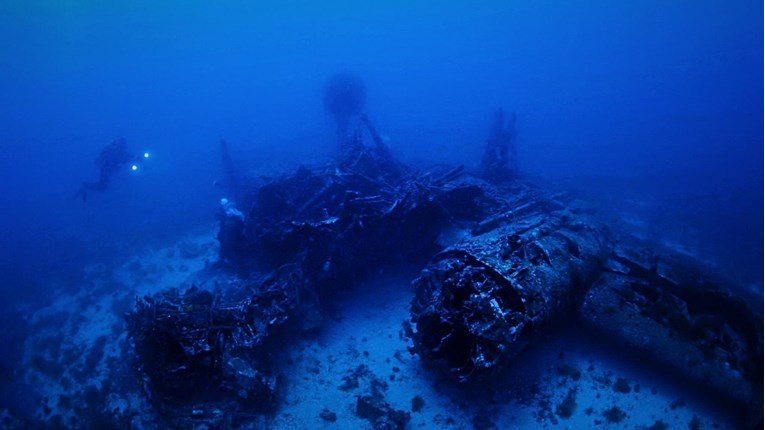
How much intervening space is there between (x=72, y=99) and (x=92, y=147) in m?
144

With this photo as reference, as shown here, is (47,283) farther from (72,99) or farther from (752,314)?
(72,99)

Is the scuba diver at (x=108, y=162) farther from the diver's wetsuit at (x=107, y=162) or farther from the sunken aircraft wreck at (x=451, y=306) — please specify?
the sunken aircraft wreck at (x=451, y=306)

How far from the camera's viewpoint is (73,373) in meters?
10.9

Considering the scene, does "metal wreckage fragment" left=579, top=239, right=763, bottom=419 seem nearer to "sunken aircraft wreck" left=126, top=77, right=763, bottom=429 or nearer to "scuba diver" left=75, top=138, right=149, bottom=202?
"sunken aircraft wreck" left=126, top=77, right=763, bottom=429

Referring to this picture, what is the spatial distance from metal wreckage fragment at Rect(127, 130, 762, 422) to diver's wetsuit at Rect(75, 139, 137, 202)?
21780 millimetres

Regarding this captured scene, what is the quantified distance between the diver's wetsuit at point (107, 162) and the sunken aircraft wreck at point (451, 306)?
21.6 meters

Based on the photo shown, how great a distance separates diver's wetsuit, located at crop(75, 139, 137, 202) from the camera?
25.3 metres

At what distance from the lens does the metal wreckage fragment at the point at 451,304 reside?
695 cm

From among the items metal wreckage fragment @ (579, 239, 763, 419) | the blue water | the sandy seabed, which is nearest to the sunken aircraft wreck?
metal wreckage fragment @ (579, 239, 763, 419)

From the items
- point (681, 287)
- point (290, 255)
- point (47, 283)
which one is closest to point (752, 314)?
point (681, 287)

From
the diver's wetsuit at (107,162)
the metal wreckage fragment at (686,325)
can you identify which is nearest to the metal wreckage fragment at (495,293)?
the metal wreckage fragment at (686,325)

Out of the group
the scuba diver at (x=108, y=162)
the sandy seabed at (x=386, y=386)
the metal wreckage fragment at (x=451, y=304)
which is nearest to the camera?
the metal wreckage fragment at (x=451, y=304)

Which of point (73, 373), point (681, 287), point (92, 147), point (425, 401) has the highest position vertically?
point (92, 147)

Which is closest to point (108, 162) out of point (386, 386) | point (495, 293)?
point (386, 386)
